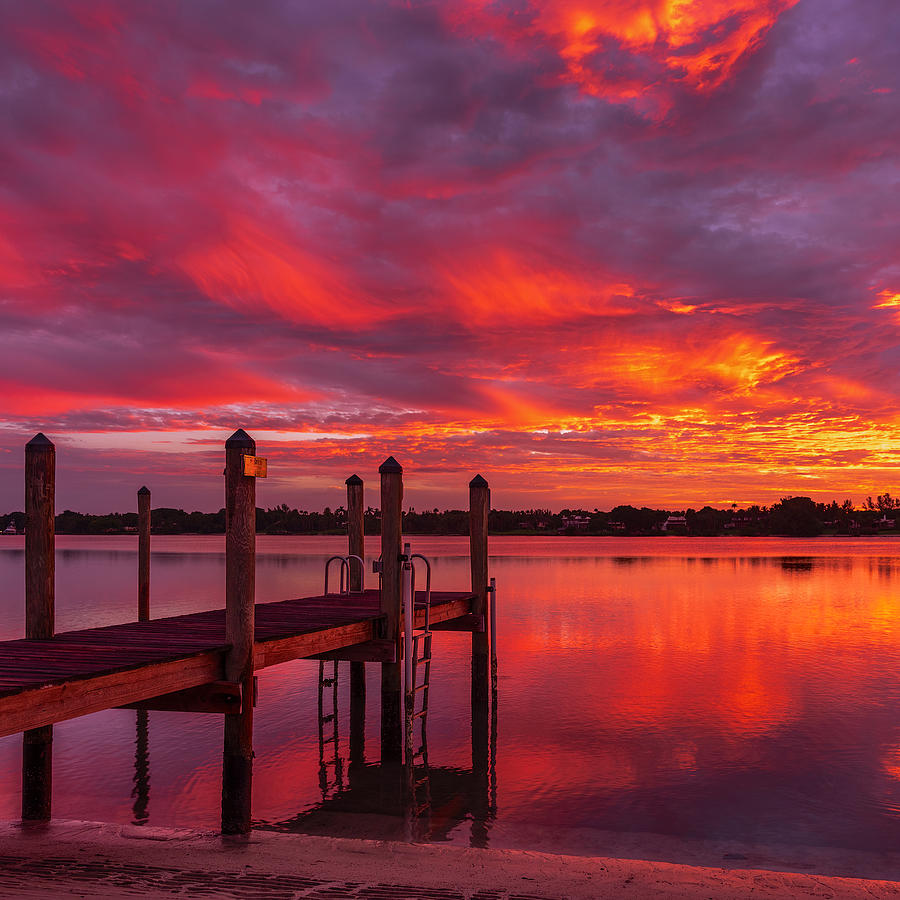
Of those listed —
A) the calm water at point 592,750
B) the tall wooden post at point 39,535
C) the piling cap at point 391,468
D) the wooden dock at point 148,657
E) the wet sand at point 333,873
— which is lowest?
the calm water at point 592,750

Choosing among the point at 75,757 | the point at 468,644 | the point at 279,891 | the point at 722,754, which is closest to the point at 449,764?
the point at 722,754

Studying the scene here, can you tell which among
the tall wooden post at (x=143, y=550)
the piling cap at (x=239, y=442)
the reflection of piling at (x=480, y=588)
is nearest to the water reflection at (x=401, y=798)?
the reflection of piling at (x=480, y=588)

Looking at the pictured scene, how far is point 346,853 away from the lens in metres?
8.46

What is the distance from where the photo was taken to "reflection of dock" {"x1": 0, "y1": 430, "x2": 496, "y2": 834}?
7516mm

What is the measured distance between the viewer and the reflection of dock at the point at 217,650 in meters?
7.52

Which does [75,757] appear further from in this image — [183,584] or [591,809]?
[183,584]

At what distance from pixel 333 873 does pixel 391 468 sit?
19.7 feet

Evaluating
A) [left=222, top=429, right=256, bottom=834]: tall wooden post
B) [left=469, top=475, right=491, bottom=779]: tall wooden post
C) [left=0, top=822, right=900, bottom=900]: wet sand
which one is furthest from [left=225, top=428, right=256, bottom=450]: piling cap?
[left=469, top=475, right=491, bottom=779]: tall wooden post

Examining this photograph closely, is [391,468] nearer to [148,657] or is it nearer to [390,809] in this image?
[390,809]

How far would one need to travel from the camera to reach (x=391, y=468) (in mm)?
12531

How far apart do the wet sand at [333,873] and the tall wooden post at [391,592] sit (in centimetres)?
373

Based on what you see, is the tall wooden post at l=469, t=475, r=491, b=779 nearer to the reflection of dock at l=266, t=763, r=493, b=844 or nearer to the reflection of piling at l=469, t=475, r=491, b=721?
the reflection of piling at l=469, t=475, r=491, b=721

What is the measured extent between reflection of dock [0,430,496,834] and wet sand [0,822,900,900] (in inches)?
38.2

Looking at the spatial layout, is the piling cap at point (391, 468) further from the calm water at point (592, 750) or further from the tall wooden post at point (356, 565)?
the calm water at point (592, 750)
